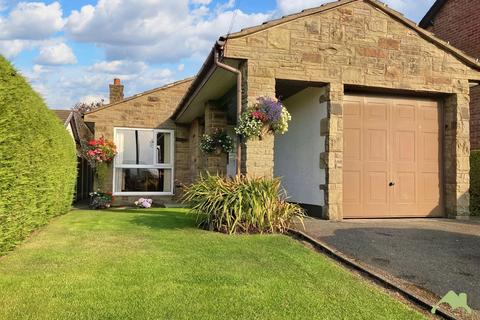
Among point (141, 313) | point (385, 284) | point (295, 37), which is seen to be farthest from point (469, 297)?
point (295, 37)

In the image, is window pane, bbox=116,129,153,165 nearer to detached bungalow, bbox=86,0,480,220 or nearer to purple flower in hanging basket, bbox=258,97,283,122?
detached bungalow, bbox=86,0,480,220

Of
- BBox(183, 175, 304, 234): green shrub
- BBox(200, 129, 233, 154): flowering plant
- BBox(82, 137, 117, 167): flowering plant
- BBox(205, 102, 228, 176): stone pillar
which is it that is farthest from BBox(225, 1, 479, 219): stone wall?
BBox(82, 137, 117, 167): flowering plant

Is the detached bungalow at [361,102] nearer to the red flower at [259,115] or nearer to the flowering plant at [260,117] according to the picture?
the flowering plant at [260,117]

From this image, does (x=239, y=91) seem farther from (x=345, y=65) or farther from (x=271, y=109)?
(x=345, y=65)

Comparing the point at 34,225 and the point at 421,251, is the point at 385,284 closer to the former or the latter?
the point at 421,251

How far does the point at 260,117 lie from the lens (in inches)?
288

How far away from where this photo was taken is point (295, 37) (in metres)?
7.75

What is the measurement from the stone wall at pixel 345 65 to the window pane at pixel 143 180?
307 inches

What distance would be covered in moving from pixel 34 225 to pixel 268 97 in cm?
438

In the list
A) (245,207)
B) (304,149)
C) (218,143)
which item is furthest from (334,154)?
(218,143)

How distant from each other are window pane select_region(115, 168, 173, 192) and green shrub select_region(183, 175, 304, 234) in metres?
8.03

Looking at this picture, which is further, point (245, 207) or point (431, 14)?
point (431, 14)

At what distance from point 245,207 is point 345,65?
11.7 ft

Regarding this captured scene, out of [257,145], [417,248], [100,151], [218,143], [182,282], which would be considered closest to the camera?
[182,282]
